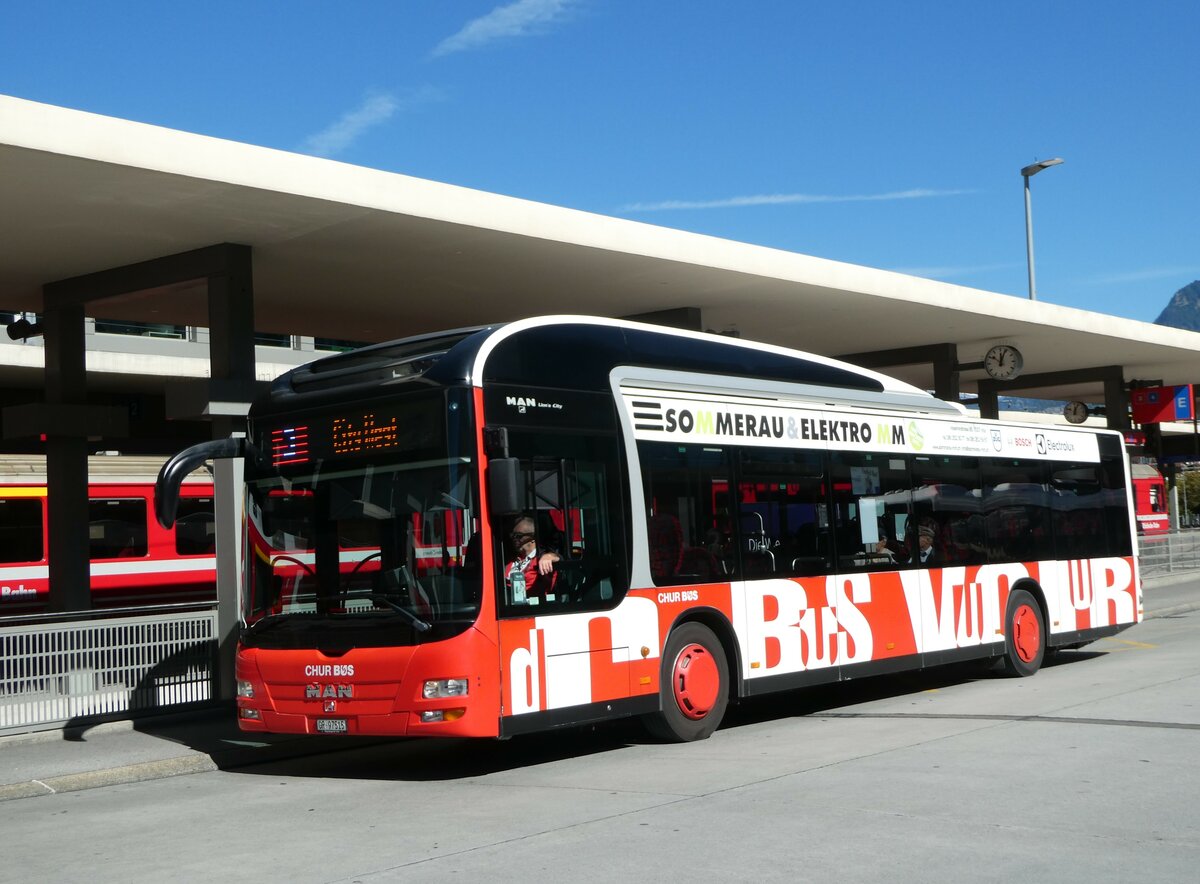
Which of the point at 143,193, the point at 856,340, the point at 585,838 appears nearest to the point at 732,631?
the point at 585,838

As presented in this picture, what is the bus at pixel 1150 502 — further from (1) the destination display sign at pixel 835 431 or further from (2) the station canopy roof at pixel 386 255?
(1) the destination display sign at pixel 835 431

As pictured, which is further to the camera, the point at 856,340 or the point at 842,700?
the point at 856,340

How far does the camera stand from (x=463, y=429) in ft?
32.2

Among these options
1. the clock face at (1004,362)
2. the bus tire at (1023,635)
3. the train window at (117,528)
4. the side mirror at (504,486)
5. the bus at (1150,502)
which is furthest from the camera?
the bus at (1150,502)

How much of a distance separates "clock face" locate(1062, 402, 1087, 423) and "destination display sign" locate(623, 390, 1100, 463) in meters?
21.0

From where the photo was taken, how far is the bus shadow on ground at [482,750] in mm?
10852

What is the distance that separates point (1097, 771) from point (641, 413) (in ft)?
14.5

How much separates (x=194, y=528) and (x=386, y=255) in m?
12.0

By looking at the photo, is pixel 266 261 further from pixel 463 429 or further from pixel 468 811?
pixel 468 811

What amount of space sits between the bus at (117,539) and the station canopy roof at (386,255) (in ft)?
17.4

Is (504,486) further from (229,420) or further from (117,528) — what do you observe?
(117,528)

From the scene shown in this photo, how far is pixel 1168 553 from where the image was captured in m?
32.3

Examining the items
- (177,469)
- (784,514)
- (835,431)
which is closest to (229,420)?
(177,469)

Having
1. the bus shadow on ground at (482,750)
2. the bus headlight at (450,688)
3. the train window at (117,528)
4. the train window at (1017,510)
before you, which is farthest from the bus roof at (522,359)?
the train window at (117,528)
